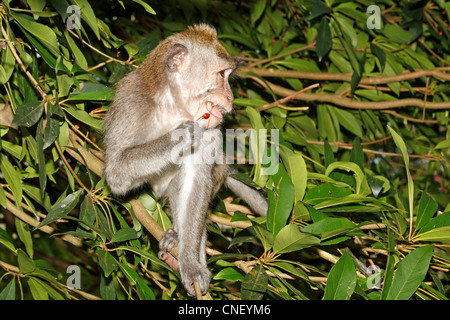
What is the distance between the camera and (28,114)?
2676 millimetres

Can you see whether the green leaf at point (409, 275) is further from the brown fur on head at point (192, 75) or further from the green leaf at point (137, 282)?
the brown fur on head at point (192, 75)

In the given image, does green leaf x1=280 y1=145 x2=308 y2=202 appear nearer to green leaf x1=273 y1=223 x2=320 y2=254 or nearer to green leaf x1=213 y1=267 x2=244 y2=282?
green leaf x1=273 y1=223 x2=320 y2=254

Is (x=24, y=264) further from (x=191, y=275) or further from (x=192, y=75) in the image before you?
(x=192, y=75)

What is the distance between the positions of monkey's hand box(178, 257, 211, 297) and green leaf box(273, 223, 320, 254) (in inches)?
35.3

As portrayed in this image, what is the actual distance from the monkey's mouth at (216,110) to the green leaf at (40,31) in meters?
1.13

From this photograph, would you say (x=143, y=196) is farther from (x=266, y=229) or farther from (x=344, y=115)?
(x=344, y=115)

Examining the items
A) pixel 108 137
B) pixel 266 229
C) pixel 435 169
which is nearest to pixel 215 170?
pixel 108 137

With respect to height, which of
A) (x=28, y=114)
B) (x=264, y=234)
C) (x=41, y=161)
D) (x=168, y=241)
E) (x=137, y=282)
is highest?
(x=28, y=114)

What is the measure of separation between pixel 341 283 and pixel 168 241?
1.47m

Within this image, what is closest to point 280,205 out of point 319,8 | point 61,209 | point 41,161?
point 61,209

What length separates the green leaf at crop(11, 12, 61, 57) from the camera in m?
2.70

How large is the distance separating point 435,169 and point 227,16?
3029 millimetres
